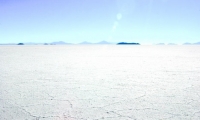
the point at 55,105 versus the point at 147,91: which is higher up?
the point at 147,91

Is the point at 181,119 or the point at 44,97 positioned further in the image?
the point at 44,97

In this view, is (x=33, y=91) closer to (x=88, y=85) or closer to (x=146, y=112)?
(x=88, y=85)

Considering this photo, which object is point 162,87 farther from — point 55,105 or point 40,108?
point 40,108

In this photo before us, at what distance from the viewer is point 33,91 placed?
409cm

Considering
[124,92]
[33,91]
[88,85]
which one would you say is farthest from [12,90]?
[124,92]

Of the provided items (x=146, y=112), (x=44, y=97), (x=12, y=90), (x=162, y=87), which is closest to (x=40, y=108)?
(x=44, y=97)

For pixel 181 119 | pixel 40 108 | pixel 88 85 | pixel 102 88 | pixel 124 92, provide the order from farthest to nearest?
pixel 88 85 → pixel 102 88 → pixel 124 92 → pixel 40 108 → pixel 181 119

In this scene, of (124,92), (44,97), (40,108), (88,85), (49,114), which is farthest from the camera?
(88,85)

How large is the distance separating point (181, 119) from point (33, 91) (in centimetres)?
314

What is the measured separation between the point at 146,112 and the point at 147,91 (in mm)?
1226

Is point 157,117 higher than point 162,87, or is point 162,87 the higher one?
point 162,87

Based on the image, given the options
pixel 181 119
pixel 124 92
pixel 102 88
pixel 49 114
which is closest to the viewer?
pixel 181 119

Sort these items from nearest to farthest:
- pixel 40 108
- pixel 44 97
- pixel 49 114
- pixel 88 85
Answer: pixel 49 114 < pixel 40 108 < pixel 44 97 < pixel 88 85

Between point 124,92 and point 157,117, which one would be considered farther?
point 124,92
